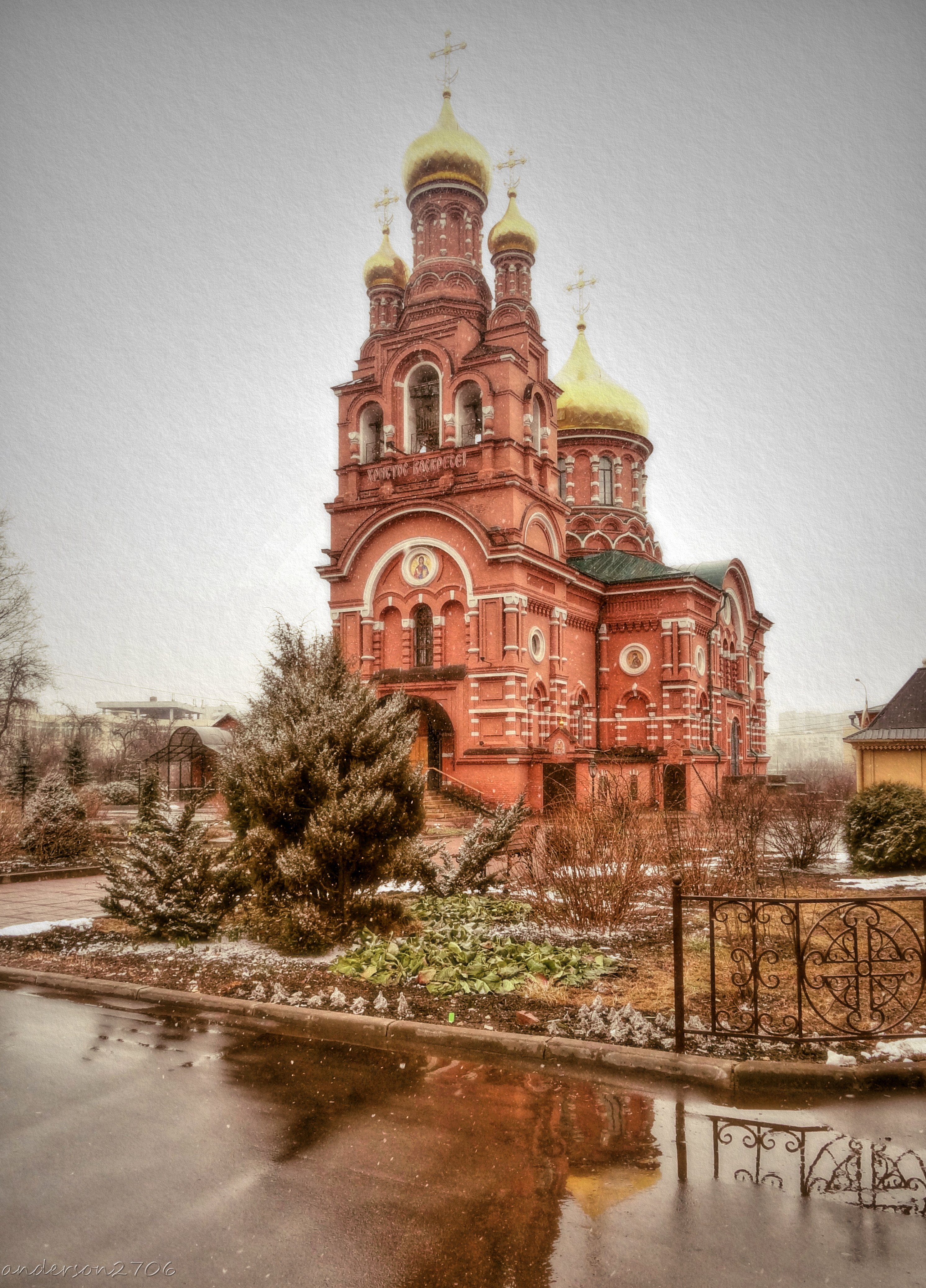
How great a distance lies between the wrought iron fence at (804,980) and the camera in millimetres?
5488

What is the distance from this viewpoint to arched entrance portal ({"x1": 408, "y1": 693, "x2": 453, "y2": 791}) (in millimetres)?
24625

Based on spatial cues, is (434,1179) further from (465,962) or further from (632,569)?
(632,569)

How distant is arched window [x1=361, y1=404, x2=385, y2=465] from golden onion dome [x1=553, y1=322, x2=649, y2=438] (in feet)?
31.1

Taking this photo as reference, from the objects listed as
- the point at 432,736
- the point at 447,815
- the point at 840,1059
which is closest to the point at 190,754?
the point at 432,736

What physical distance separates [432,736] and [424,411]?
33.3 feet

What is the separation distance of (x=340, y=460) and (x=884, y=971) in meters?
23.1

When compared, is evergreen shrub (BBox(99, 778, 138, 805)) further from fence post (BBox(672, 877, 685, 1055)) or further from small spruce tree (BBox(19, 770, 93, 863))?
fence post (BBox(672, 877, 685, 1055))

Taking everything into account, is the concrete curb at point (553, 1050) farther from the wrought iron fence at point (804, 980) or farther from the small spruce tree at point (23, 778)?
the small spruce tree at point (23, 778)

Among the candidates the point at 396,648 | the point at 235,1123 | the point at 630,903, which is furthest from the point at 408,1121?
the point at 396,648

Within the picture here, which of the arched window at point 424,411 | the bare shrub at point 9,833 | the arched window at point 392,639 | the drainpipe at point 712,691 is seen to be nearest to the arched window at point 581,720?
the drainpipe at point 712,691

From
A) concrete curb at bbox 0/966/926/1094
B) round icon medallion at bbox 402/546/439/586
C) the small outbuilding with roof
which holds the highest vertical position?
round icon medallion at bbox 402/546/439/586

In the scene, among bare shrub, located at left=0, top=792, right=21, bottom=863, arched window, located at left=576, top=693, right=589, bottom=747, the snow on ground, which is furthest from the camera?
arched window, located at left=576, top=693, right=589, bottom=747

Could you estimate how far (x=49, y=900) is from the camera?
1220 cm

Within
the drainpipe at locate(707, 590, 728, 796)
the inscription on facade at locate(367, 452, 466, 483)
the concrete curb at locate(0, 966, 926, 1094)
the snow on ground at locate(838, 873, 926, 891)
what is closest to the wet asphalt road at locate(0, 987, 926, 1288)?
the concrete curb at locate(0, 966, 926, 1094)
